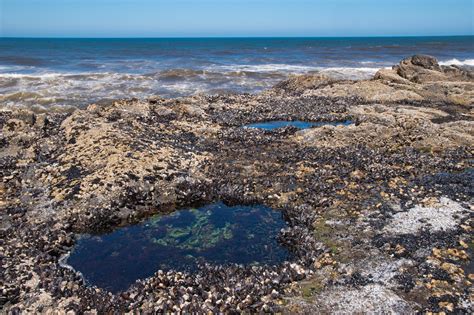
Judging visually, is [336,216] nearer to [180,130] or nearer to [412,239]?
[412,239]

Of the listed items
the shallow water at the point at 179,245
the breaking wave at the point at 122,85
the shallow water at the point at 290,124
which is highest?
the breaking wave at the point at 122,85

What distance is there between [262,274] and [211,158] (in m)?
7.60

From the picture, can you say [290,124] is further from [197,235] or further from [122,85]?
[122,85]

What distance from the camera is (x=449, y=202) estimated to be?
1210 cm

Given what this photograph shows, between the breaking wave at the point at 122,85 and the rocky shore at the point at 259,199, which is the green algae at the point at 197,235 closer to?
the rocky shore at the point at 259,199

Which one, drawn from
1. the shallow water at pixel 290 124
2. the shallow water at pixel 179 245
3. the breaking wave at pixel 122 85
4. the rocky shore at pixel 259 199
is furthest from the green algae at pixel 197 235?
the breaking wave at pixel 122 85

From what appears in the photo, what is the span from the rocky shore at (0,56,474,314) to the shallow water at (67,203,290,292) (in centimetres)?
44

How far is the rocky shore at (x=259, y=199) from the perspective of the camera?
8.39 m

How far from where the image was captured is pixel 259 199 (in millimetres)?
12938

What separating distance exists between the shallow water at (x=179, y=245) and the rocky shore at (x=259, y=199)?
444mm

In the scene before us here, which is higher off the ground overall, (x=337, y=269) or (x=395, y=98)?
(x=395, y=98)

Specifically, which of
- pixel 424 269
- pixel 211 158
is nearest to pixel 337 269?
pixel 424 269

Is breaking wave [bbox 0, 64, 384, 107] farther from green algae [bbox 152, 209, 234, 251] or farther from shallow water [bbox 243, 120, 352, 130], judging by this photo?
green algae [bbox 152, 209, 234, 251]

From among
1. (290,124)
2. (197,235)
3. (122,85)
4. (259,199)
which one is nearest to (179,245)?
(197,235)
